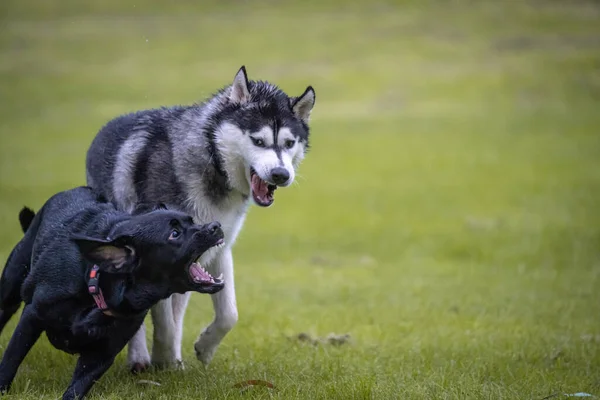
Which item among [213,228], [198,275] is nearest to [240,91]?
[213,228]

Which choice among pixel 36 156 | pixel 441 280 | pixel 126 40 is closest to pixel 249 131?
pixel 441 280

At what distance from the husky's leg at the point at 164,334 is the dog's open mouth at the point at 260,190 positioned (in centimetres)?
102

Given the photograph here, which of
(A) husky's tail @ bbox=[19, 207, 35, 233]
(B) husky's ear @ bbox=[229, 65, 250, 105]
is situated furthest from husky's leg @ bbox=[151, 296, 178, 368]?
(B) husky's ear @ bbox=[229, 65, 250, 105]

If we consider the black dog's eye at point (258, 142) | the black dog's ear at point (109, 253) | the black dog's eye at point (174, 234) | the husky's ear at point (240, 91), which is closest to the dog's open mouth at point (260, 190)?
the black dog's eye at point (258, 142)

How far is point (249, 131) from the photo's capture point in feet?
21.0

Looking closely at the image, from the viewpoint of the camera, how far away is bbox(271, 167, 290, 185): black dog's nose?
20.2ft

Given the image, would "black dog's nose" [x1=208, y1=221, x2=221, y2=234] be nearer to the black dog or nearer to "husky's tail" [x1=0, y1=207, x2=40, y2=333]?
the black dog

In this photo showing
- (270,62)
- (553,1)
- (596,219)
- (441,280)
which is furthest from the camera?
(553,1)

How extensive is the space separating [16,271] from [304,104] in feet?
7.75

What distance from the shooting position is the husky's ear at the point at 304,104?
6555mm

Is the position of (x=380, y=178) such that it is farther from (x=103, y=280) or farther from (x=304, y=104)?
(x=103, y=280)

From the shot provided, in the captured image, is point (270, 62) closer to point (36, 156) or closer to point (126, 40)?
point (126, 40)

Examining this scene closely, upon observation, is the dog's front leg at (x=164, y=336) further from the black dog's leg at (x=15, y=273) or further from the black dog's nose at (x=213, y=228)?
the black dog's nose at (x=213, y=228)

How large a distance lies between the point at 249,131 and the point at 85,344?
6.02ft
